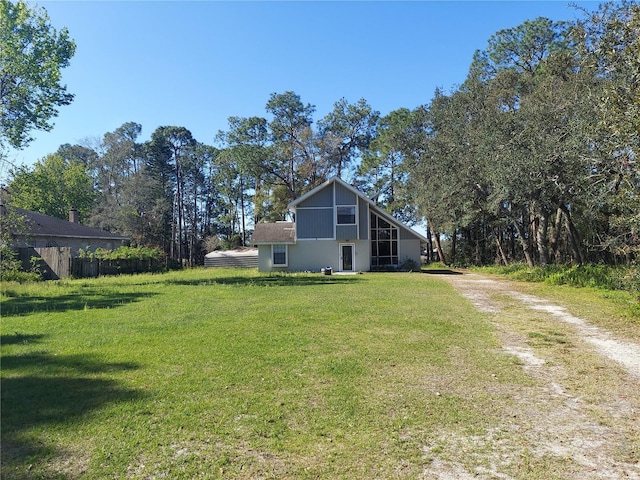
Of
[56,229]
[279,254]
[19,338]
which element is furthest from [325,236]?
[19,338]

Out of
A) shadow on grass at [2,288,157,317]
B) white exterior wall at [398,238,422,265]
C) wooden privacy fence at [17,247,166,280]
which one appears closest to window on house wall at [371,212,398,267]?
white exterior wall at [398,238,422,265]

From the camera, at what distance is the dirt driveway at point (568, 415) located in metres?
3.04

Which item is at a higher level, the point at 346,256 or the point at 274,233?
the point at 274,233

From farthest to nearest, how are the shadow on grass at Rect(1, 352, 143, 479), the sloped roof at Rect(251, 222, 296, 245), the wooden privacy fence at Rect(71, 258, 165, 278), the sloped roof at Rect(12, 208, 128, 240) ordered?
the sloped roof at Rect(251, 222, 296, 245), the sloped roof at Rect(12, 208, 128, 240), the wooden privacy fence at Rect(71, 258, 165, 278), the shadow on grass at Rect(1, 352, 143, 479)

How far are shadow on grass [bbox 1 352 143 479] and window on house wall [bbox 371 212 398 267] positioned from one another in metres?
25.2

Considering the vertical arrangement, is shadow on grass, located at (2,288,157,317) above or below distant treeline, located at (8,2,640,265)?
below

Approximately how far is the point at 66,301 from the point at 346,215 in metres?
18.4

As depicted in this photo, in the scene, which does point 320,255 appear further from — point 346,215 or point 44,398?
point 44,398

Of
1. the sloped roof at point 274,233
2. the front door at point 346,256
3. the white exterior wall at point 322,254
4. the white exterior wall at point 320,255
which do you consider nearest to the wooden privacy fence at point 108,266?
the sloped roof at point 274,233

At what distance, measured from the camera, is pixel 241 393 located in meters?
4.42

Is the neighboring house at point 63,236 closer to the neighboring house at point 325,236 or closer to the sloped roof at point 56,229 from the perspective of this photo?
the sloped roof at point 56,229

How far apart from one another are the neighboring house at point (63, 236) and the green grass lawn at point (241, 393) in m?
22.0

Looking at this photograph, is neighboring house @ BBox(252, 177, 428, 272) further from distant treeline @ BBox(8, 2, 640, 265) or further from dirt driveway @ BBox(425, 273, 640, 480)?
dirt driveway @ BBox(425, 273, 640, 480)

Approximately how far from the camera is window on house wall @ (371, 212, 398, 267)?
1166 inches
